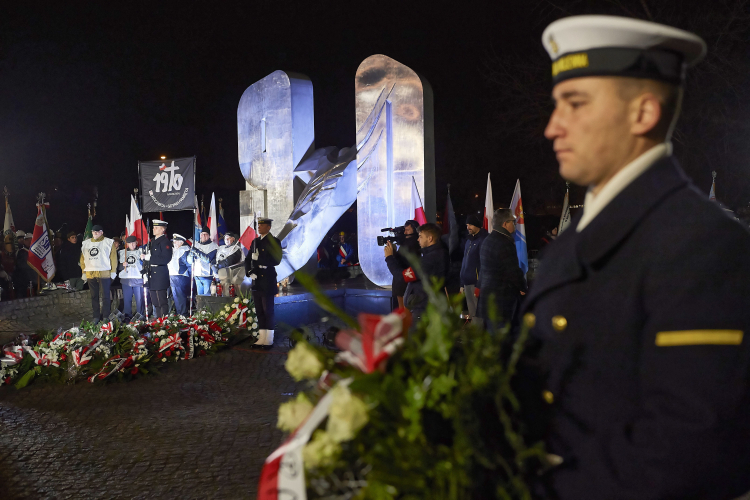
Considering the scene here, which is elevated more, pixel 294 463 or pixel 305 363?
pixel 305 363

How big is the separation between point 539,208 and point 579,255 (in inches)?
1383

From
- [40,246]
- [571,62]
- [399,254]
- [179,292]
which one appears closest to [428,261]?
[399,254]

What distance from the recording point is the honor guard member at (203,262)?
11914 mm

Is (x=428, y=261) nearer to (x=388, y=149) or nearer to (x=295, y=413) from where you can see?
(x=388, y=149)

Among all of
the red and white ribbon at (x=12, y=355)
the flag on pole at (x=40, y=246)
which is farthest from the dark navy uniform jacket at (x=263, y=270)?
the flag on pole at (x=40, y=246)

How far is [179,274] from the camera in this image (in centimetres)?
1177

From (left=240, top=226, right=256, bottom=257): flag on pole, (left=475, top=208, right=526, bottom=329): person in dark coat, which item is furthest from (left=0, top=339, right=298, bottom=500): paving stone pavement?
(left=240, top=226, right=256, bottom=257): flag on pole

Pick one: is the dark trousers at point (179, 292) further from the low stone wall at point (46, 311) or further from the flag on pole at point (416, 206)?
the flag on pole at point (416, 206)

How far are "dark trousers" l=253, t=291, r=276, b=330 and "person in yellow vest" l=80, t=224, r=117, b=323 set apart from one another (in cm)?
429

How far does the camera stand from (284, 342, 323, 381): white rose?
1289 mm

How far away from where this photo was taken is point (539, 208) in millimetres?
35219

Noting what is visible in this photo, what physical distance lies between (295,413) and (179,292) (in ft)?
36.7

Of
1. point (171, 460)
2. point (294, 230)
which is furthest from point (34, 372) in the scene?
point (294, 230)

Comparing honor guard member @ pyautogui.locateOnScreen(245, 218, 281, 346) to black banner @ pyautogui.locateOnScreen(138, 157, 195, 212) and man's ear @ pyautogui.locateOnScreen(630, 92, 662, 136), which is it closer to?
black banner @ pyautogui.locateOnScreen(138, 157, 195, 212)
